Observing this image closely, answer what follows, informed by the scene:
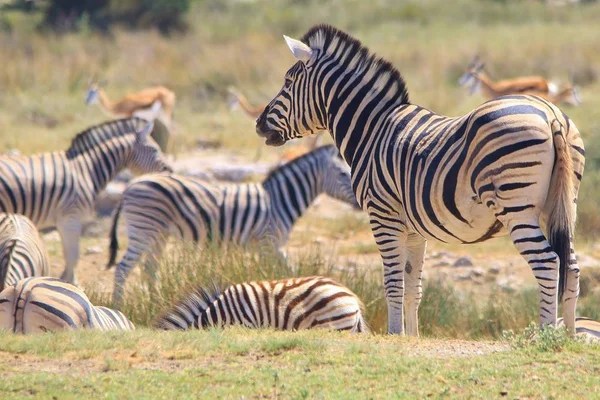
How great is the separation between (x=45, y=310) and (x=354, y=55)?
10.2 feet

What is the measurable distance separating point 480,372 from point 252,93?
21378 mm

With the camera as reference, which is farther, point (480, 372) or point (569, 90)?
point (569, 90)

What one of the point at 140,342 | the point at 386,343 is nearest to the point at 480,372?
the point at 386,343

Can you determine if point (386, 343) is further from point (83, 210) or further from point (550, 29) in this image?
point (550, 29)

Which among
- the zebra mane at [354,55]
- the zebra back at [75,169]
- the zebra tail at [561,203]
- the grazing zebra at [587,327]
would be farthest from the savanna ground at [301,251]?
the zebra mane at [354,55]

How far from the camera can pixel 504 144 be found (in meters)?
6.71

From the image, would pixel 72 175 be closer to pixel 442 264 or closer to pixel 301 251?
pixel 301 251

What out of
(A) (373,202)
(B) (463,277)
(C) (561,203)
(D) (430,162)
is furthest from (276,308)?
(B) (463,277)

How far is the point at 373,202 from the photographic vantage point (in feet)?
25.8

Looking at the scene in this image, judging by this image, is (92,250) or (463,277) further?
(92,250)

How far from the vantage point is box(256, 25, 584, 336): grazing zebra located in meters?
6.68

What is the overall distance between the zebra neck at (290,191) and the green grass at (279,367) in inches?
197

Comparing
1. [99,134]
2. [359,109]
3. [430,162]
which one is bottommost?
[430,162]

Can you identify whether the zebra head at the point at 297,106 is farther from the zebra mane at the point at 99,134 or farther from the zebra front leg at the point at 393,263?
the zebra mane at the point at 99,134
